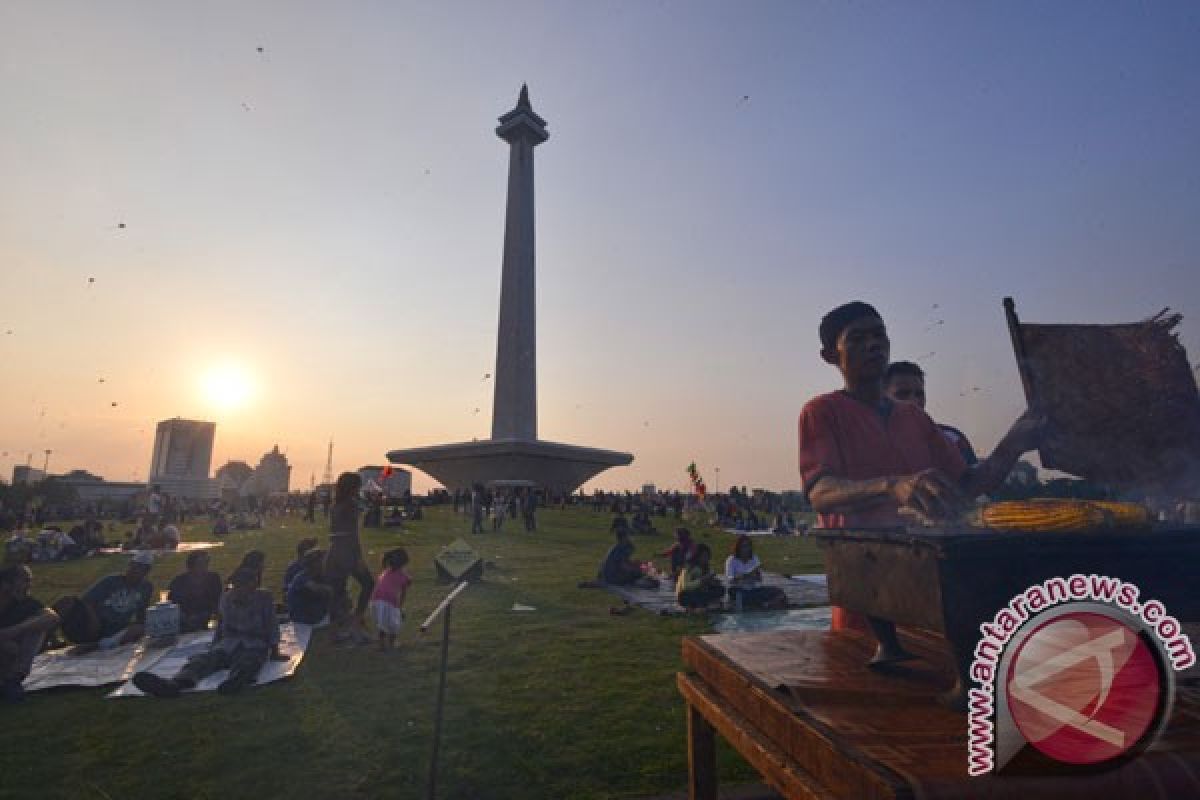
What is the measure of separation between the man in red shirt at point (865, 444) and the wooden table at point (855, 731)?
1.61ft

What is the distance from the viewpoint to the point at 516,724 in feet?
17.4

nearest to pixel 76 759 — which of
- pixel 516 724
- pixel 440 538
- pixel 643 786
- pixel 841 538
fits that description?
pixel 516 724

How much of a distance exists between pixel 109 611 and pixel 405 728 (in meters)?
6.05

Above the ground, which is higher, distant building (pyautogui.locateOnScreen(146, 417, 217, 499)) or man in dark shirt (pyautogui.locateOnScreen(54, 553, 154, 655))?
distant building (pyautogui.locateOnScreen(146, 417, 217, 499))

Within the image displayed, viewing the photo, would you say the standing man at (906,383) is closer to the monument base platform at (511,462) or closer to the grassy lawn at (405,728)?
the grassy lawn at (405,728)

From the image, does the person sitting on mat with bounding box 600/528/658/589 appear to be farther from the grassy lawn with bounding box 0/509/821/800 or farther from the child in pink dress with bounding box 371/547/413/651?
the child in pink dress with bounding box 371/547/413/651

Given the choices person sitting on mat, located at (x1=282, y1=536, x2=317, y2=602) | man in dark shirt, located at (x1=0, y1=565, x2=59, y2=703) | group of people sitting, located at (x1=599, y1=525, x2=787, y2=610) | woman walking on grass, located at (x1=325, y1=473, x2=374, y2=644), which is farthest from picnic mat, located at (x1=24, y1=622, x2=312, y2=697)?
group of people sitting, located at (x1=599, y1=525, x2=787, y2=610)

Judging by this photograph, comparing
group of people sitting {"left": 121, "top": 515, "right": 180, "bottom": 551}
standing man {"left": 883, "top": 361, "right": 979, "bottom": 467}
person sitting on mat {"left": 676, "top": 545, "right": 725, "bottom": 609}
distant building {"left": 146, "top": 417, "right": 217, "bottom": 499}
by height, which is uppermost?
distant building {"left": 146, "top": 417, "right": 217, "bottom": 499}

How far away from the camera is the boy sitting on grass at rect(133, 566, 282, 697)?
6734 mm

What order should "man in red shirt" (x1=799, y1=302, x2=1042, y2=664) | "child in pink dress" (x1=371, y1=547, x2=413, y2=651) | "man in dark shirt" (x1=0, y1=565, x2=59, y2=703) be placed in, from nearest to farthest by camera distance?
"man in red shirt" (x1=799, y1=302, x2=1042, y2=664) < "man in dark shirt" (x1=0, y1=565, x2=59, y2=703) < "child in pink dress" (x1=371, y1=547, x2=413, y2=651)

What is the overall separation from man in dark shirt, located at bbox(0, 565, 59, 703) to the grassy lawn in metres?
0.41

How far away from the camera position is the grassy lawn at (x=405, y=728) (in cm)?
429

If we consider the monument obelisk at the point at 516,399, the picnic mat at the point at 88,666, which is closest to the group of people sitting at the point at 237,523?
the monument obelisk at the point at 516,399

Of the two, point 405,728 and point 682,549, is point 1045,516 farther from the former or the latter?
point 682,549
